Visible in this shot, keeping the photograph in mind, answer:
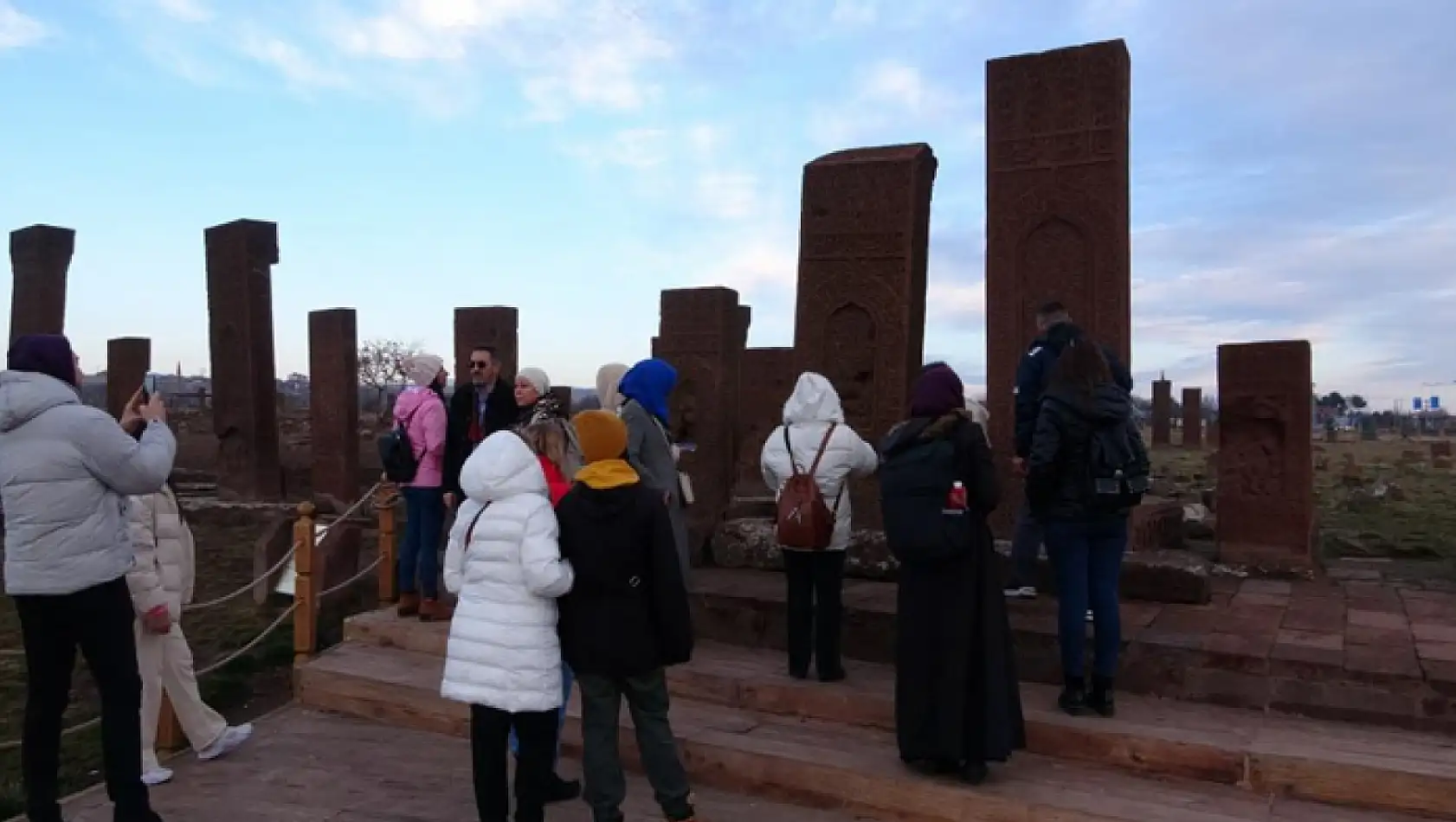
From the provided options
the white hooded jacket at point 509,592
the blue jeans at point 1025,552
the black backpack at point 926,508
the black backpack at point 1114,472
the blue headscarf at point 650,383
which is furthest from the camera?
the blue jeans at point 1025,552

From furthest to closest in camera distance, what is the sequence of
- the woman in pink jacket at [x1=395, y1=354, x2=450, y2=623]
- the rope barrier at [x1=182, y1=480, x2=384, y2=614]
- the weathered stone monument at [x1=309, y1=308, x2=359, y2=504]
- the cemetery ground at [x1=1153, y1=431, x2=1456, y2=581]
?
1. the weathered stone monument at [x1=309, y1=308, x2=359, y2=504]
2. the cemetery ground at [x1=1153, y1=431, x2=1456, y2=581]
3. the woman in pink jacket at [x1=395, y1=354, x2=450, y2=623]
4. the rope barrier at [x1=182, y1=480, x2=384, y2=614]

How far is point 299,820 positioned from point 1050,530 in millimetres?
3210

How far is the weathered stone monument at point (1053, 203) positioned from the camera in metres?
6.83

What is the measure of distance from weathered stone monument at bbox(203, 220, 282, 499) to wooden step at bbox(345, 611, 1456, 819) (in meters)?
10.8

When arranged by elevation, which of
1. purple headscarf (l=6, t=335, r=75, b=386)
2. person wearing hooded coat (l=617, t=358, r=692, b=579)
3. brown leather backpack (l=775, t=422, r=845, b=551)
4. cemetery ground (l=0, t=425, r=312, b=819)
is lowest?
cemetery ground (l=0, t=425, r=312, b=819)

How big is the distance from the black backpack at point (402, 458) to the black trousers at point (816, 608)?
7.84 feet

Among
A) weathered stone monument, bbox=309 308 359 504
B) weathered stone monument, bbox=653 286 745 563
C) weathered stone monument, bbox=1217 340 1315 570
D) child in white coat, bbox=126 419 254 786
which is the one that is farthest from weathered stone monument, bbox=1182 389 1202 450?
child in white coat, bbox=126 419 254 786

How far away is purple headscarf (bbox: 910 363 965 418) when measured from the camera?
4.00 meters

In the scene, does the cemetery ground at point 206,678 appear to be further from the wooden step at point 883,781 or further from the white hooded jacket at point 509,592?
the white hooded jacket at point 509,592

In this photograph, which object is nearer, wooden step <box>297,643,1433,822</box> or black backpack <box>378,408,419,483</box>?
wooden step <box>297,643,1433,822</box>

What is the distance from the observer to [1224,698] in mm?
4543

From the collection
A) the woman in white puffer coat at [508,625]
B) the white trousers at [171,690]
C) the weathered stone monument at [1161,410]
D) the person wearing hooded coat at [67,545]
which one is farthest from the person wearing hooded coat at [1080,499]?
the weathered stone monument at [1161,410]

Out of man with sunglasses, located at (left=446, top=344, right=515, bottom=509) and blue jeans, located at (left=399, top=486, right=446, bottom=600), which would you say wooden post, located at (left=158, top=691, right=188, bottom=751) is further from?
man with sunglasses, located at (left=446, top=344, right=515, bottom=509)

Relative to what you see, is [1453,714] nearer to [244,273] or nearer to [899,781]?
[899,781]
